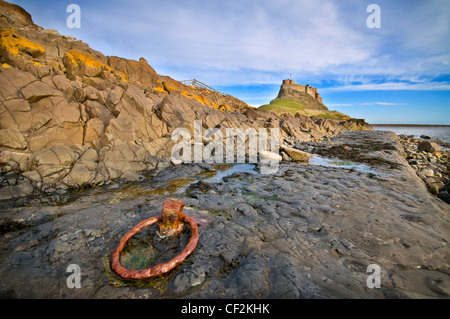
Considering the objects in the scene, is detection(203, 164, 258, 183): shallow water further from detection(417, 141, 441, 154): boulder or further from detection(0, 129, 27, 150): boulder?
detection(417, 141, 441, 154): boulder

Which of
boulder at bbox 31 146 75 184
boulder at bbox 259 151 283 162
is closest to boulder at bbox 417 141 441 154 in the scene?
boulder at bbox 259 151 283 162

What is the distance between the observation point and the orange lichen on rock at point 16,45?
11.1 metres

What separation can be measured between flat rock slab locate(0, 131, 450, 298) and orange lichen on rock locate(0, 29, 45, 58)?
41.1 ft

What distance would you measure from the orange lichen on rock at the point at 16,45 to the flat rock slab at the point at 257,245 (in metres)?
12.5

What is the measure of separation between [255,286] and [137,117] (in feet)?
43.7

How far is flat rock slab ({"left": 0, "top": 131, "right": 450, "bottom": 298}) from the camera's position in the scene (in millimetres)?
2762

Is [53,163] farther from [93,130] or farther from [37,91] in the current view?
[37,91]

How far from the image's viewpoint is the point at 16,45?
1165 centimetres

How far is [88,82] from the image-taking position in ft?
44.6

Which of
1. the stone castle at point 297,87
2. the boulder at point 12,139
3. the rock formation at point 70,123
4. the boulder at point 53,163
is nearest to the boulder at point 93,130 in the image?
the rock formation at point 70,123

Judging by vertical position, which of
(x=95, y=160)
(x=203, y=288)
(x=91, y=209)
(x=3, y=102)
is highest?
(x=3, y=102)
